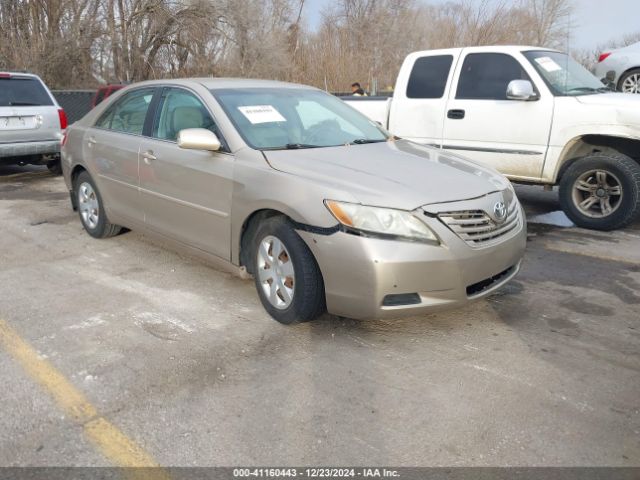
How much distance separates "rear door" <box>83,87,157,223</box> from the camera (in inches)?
196

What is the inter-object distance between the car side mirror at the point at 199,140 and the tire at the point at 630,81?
955cm

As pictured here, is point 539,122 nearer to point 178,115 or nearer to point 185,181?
point 178,115

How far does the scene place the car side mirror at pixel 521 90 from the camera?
6215 millimetres

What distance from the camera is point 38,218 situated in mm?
6797

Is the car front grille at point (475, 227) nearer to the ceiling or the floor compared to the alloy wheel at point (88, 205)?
nearer to the ceiling

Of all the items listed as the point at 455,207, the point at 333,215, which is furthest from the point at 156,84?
the point at 455,207

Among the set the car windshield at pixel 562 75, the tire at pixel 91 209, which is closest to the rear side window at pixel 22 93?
the tire at pixel 91 209

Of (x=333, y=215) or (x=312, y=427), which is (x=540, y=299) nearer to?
(x=333, y=215)

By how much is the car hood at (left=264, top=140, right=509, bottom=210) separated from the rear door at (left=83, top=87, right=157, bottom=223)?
5.19 ft

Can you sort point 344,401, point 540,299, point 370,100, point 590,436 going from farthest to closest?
1. point 370,100
2. point 540,299
3. point 344,401
4. point 590,436

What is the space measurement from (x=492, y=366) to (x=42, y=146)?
805 cm

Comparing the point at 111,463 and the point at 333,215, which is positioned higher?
the point at 333,215

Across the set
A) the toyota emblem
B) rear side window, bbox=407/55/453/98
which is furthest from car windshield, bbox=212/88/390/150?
rear side window, bbox=407/55/453/98

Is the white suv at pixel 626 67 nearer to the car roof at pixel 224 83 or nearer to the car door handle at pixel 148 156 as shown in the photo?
the car roof at pixel 224 83
